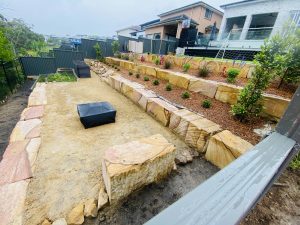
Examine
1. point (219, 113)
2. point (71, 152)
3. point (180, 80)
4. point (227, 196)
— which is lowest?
point (71, 152)

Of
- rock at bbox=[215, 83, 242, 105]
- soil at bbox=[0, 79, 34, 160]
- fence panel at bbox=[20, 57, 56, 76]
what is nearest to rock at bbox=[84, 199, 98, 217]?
soil at bbox=[0, 79, 34, 160]

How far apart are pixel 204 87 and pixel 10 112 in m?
6.66

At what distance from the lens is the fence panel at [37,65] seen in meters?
10.3

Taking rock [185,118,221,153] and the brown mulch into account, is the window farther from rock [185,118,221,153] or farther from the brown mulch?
rock [185,118,221,153]

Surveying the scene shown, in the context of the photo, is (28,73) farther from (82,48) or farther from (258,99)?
(258,99)

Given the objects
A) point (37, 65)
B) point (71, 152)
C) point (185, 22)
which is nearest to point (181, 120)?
point (71, 152)

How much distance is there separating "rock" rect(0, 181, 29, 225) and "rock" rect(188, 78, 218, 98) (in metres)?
4.80

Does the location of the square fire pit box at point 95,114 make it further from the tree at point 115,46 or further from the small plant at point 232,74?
the tree at point 115,46

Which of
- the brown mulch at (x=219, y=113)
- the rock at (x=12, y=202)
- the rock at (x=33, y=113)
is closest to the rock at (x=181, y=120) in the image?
the brown mulch at (x=219, y=113)

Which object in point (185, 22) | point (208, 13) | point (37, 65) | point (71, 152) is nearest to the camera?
point (71, 152)

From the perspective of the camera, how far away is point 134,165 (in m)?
2.16

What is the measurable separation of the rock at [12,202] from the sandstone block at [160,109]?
3.11m

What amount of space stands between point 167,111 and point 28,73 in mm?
11119

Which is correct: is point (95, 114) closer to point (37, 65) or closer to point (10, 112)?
point (10, 112)
